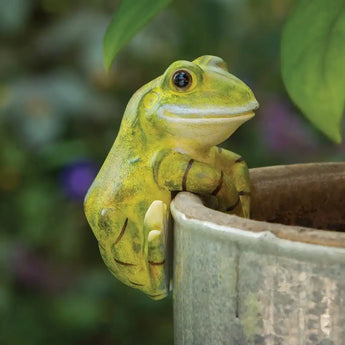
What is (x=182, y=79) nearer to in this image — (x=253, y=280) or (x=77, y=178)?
(x=253, y=280)

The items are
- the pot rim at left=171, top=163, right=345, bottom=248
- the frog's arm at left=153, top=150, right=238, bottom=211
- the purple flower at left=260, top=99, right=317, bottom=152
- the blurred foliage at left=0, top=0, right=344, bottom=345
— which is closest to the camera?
the pot rim at left=171, top=163, right=345, bottom=248

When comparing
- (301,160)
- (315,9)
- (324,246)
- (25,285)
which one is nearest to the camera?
(324,246)

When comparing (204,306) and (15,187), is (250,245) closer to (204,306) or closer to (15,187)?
(204,306)

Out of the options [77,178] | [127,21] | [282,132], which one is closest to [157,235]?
[127,21]

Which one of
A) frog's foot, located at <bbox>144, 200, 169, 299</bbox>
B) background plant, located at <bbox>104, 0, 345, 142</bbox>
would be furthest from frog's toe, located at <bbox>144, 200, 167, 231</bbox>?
background plant, located at <bbox>104, 0, 345, 142</bbox>

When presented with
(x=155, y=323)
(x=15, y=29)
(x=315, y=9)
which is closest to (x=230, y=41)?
(x=15, y=29)

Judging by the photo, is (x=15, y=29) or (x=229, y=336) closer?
(x=229, y=336)

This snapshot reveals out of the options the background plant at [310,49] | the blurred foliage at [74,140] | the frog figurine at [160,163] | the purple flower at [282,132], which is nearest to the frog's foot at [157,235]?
the frog figurine at [160,163]

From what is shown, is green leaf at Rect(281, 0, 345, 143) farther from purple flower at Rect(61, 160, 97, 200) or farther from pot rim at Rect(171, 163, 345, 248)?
purple flower at Rect(61, 160, 97, 200)
